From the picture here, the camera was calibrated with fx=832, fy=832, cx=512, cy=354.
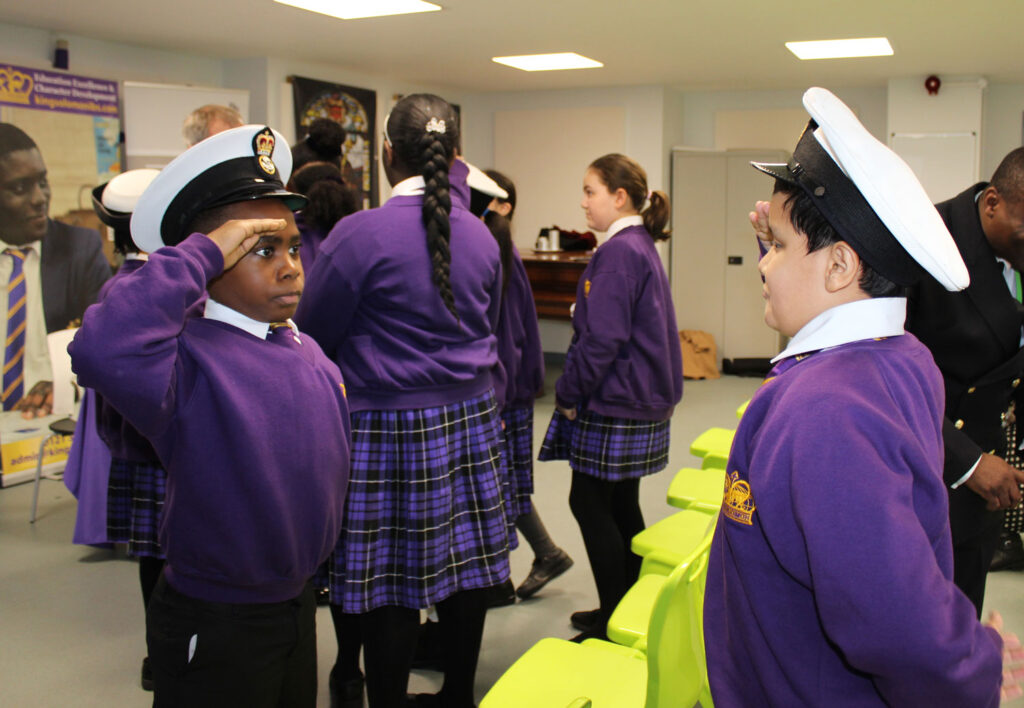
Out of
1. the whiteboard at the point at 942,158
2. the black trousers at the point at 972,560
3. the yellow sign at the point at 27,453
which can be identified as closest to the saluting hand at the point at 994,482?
the black trousers at the point at 972,560

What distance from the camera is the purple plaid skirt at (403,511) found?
72.6 inches

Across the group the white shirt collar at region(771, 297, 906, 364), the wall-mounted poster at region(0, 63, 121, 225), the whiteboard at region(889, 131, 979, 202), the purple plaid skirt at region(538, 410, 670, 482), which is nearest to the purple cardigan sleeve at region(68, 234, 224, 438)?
the white shirt collar at region(771, 297, 906, 364)

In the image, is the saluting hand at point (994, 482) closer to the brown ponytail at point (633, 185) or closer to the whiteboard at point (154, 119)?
the brown ponytail at point (633, 185)

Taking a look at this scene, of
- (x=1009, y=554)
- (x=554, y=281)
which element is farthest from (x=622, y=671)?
(x=554, y=281)

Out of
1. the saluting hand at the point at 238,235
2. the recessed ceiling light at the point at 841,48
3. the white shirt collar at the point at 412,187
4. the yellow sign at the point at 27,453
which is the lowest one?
the yellow sign at the point at 27,453

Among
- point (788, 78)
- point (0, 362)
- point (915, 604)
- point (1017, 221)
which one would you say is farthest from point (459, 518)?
point (788, 78)

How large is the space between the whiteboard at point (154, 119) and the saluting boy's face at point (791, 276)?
5.20 metres

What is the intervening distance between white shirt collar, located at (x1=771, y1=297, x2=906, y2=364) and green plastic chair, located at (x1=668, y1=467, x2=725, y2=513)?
132cm

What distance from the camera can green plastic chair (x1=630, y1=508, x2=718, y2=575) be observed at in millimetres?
2018

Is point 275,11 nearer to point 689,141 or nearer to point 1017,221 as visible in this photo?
point 1017,221

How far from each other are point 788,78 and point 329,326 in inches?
266

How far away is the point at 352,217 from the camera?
6.02 ft

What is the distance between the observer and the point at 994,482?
1.67m

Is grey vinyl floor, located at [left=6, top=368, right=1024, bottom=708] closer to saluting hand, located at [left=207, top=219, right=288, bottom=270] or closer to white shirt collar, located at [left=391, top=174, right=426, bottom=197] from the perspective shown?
white shirt collar, located at [left=391, top=174, right=426, bottom=197]
